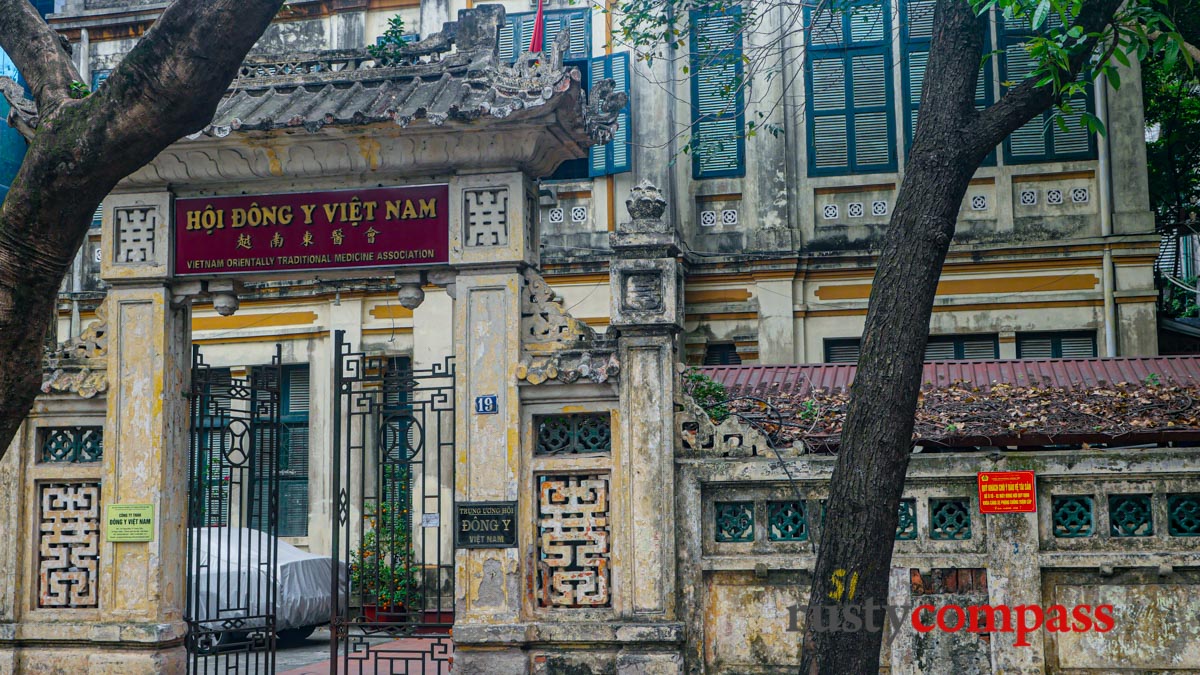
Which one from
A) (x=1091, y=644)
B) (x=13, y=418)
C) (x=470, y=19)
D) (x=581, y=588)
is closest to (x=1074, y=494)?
(x=1091, y=644)

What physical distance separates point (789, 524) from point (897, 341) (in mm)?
2457

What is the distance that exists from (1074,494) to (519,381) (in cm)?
384

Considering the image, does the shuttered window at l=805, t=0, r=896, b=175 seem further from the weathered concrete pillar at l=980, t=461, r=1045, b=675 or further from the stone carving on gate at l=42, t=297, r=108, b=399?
the stone carving on gate at l=42, t=297, r=108, b=399

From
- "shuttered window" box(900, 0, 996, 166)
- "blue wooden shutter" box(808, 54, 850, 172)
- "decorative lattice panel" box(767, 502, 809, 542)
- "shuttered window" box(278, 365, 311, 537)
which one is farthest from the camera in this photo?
"shuttered window" box(278, 365, 311, 537)

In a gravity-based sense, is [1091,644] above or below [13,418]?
below

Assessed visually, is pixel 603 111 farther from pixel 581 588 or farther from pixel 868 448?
pixel 868 448

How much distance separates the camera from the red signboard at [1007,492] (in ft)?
27.2

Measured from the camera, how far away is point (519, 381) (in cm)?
909

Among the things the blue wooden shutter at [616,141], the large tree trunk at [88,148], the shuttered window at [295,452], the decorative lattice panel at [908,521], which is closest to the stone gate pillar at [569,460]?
the decorative lattice panel at [908,521]

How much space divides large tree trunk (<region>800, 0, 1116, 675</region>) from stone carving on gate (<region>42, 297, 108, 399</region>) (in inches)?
232

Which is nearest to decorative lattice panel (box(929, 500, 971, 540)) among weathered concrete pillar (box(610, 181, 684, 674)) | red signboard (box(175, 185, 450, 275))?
weathered concrete pillar (box(610, 181, 684, 674))

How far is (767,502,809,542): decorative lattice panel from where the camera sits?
339 inches

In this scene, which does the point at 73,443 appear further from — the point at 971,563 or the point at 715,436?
the point at 971,563

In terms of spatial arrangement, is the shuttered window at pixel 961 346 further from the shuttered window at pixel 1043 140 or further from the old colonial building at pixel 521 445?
the old colonial building at pixel 521 445
